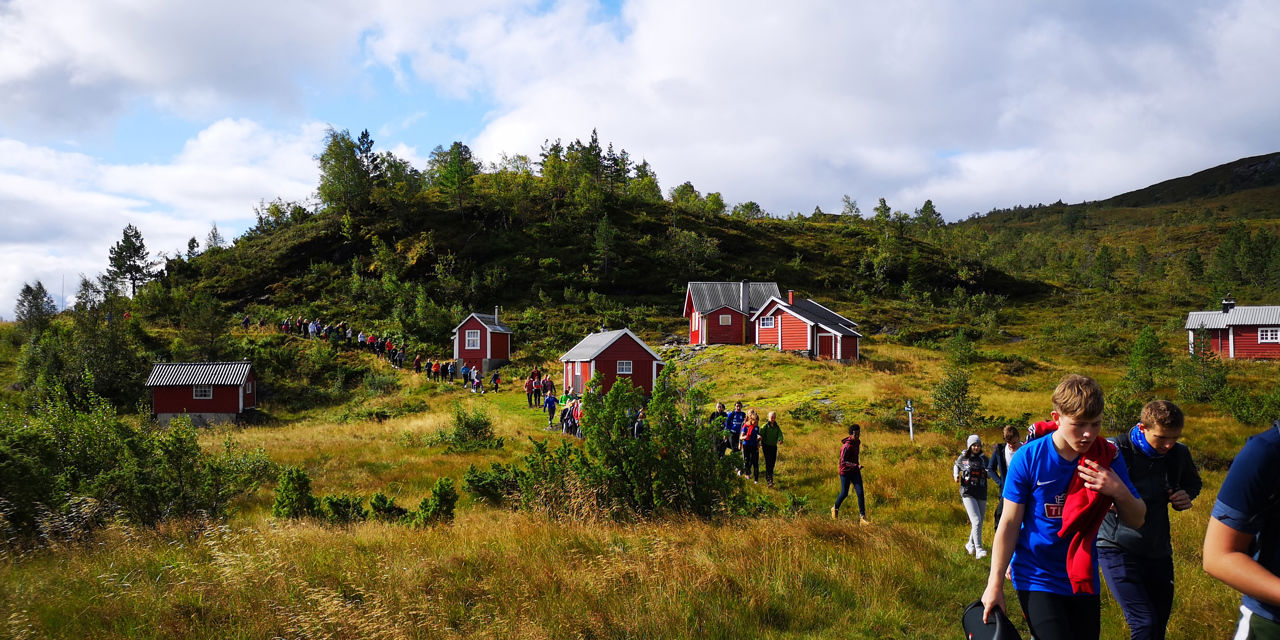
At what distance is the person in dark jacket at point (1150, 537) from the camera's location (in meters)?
4.28

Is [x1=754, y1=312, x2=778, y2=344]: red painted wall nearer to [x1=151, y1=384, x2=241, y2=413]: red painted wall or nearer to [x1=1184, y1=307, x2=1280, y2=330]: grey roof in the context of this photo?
[x1=1184, y1=307, x2=1280, y2=330]: grey roof

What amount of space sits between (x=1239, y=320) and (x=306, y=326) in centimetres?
7455

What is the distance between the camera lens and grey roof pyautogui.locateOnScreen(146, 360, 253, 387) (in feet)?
120

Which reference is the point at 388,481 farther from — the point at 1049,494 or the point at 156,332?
the point at 156,332

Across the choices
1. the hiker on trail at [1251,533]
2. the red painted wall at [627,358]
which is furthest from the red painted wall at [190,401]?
the hiker on trail at [1251,533]

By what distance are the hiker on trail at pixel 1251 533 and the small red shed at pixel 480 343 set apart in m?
44.6

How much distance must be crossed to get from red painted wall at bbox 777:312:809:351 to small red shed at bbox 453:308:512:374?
20.6 meters

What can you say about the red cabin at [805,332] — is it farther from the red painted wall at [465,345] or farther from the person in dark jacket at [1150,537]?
the person in dark jacket at [1150,537]

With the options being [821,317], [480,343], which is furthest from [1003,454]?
[480,343]

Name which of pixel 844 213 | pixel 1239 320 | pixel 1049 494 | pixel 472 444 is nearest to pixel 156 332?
pixel 472 444

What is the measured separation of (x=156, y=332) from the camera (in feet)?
163

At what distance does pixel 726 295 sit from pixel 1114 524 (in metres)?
49.4

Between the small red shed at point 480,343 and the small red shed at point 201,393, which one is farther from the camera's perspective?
the small red shed at point 480,343

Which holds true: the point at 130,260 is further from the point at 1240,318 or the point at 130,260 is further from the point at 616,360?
the point at 1240,318
